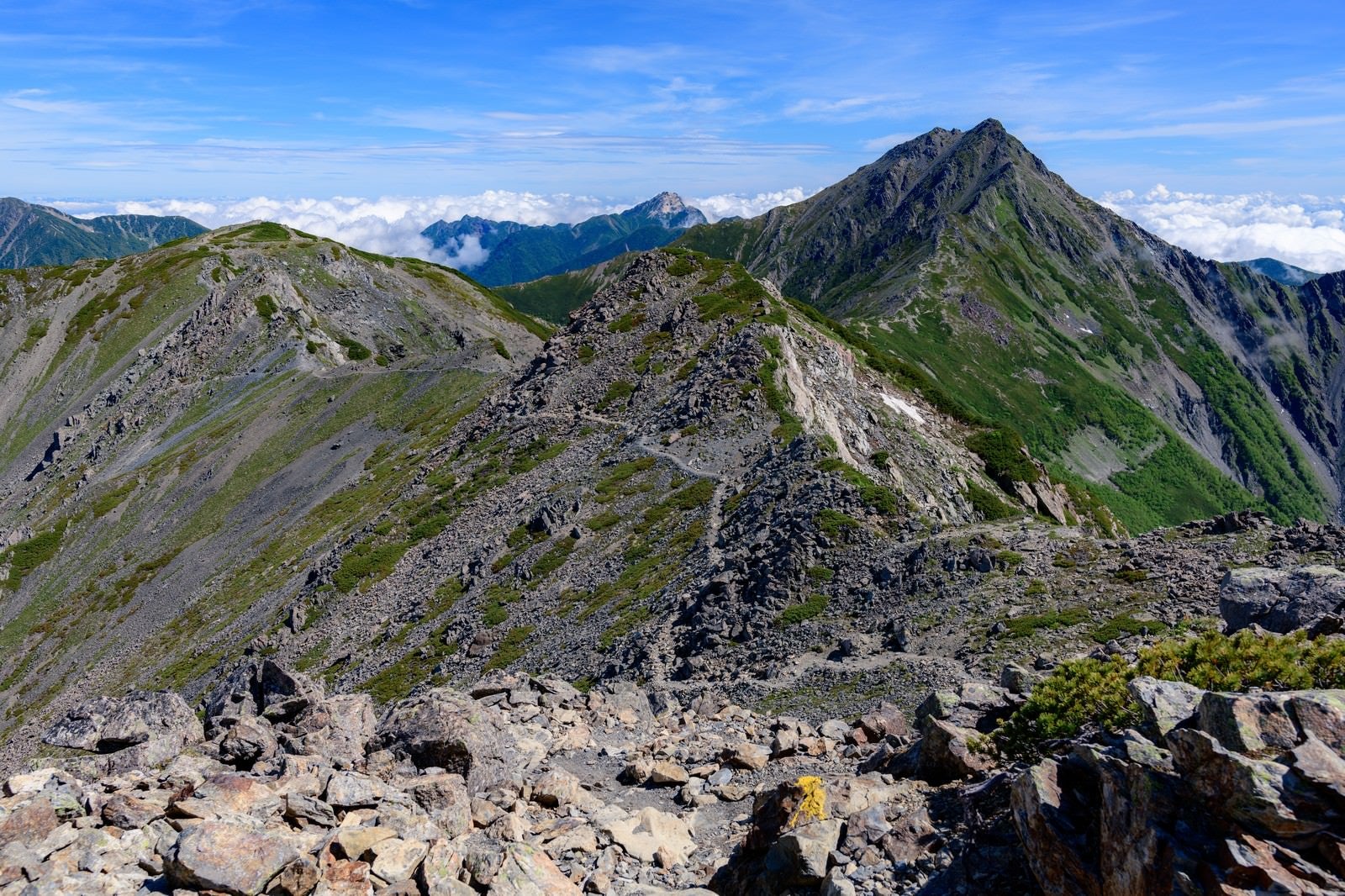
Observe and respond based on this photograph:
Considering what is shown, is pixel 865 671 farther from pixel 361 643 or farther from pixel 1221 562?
pixel 361 643

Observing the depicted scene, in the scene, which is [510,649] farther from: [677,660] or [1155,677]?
[1155,677]

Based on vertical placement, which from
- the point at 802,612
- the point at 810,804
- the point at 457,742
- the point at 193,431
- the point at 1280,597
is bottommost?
the point at 193,431

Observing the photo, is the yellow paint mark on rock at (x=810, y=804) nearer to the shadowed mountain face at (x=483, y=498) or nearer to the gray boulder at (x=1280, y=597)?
the shadowed mountain face at (x=483, y=498)

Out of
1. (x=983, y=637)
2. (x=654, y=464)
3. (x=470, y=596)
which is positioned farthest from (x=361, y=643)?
(x=983, y=637)

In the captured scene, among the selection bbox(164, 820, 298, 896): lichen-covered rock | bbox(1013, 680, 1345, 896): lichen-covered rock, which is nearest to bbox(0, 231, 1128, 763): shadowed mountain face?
bbox(1013, 680, 1345, 896): lichen-covered rock

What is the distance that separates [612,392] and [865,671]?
54.9 m

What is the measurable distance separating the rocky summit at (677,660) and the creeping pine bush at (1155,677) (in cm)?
9

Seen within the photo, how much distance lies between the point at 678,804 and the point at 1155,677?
42.6 ft

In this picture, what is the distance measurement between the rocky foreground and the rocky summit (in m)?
0.08

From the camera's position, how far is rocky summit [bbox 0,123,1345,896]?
49.8 ft

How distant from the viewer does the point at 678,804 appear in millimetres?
22859

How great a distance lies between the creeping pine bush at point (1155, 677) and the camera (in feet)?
50.7

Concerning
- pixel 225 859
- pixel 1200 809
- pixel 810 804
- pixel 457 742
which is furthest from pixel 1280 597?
pixel 225 859

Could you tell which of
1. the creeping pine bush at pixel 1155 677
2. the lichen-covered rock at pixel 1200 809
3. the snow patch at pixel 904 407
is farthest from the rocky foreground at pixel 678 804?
the snow patch at pixel 904 407
